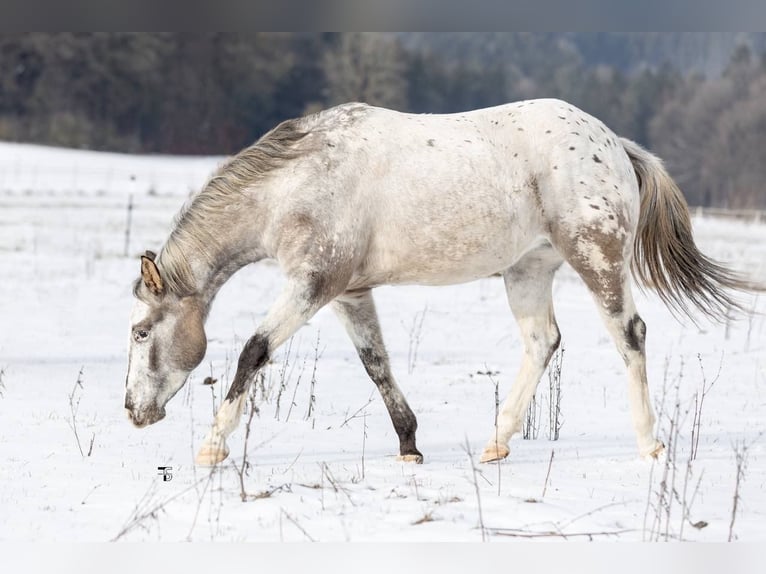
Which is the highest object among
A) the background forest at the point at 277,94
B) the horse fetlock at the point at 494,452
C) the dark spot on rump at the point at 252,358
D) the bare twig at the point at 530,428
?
the background forest at the point at 277,94

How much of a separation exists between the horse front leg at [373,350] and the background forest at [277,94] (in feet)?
160

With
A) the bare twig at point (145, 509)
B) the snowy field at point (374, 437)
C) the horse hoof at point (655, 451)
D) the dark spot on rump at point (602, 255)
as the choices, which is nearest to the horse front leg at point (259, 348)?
the snowy field at point (374, 437)

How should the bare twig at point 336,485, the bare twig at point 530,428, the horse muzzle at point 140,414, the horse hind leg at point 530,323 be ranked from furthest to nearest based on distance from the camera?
the bare twig at point 530,428, the horse hind leg at point 530,323, the horse muzzle at point 140,414, the bare twig at point 336,485

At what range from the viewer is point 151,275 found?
5.65 m

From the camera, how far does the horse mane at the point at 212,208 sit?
5809mm

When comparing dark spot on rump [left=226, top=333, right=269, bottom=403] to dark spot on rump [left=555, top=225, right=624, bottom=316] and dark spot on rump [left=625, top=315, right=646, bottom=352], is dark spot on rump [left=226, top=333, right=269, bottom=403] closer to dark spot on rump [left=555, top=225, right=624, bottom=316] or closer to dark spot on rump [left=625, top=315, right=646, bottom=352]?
dark spot on rump [left=555, top=225, right=624, bottom=316]

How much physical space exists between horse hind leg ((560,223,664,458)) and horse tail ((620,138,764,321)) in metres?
0.58

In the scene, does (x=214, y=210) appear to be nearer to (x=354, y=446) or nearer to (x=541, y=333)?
(x=354, y=446)

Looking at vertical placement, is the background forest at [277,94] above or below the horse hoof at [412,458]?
above

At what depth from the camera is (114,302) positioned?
12898mm

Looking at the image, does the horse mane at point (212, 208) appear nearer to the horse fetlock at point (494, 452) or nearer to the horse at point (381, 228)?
the horse at point (381, 228)

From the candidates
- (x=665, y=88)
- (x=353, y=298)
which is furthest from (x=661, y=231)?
(x=665, y=88)

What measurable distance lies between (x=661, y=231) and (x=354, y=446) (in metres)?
2.53

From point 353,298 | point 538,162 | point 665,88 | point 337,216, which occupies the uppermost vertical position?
point 665,88
